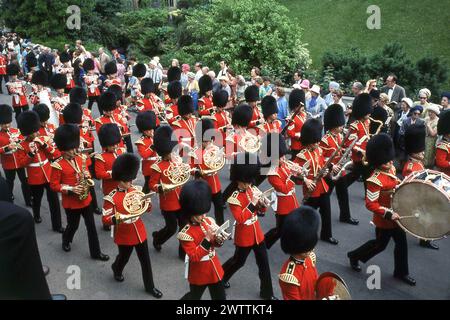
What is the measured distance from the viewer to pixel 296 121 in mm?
8742

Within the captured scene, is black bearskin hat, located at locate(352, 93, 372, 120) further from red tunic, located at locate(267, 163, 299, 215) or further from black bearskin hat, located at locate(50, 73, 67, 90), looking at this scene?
black bearskin hat, located at locate(50, 73, 67, 90)

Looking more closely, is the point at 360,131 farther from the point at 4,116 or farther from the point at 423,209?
the point at 4,116

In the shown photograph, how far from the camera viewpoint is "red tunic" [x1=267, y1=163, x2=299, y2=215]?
6.20 m

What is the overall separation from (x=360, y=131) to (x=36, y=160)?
197 inches

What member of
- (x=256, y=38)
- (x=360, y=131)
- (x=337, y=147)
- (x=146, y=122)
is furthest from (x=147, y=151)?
(x=256, y=38)

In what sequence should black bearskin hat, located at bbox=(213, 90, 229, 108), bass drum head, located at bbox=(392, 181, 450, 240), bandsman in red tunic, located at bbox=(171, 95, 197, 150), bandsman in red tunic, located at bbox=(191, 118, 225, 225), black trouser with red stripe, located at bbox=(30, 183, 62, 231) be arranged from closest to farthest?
bass drum head, located at bbox=(392, 181, 450, 240), bandsman in red tunic, located at bbox=(191, 118, 225, 225), black trouser with red stripe, located at bbox=(30, 183, 62, 231), bandsman in red tunic, located at bbox=(171, 95, 197, 150), black bearskin hat, located at bbox=(213, 90, 229, 108)

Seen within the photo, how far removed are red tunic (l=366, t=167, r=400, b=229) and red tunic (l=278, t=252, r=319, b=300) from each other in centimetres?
186

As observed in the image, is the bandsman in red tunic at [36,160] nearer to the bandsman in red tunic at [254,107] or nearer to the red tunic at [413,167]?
the bandsman in red tunic at [254,107]

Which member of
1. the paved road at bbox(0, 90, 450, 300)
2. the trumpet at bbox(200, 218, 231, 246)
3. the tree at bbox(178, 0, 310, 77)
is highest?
the tree at bbox(178, 0, 310, 77)

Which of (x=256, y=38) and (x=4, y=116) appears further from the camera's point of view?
(x=256, y=38)

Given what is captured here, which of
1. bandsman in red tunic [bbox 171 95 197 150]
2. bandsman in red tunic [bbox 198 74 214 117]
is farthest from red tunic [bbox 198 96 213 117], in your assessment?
bandsman in red tunic [bbox 171 95 197 150]

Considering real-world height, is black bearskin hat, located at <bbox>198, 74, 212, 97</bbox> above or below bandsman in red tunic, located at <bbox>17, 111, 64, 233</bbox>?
above

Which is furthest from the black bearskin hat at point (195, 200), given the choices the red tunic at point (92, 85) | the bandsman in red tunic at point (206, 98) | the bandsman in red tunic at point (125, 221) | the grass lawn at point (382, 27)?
the grass lawn at point (382, 27)

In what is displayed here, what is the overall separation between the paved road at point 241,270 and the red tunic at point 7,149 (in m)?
1.12
